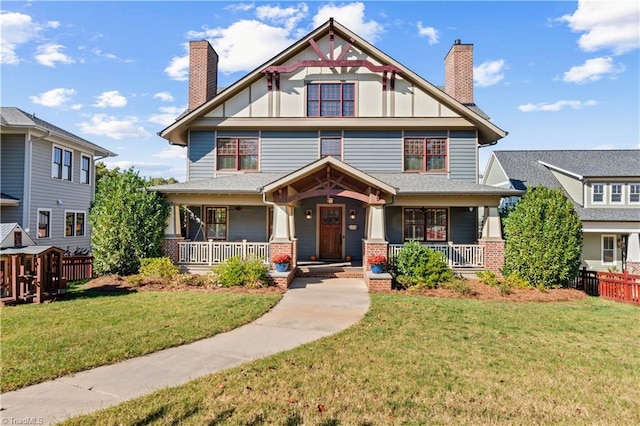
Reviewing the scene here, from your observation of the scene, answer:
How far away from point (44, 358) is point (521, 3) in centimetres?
1706

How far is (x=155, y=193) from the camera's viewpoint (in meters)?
12.9

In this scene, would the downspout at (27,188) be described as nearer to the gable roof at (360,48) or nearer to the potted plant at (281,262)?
the gable roof at (360,48)

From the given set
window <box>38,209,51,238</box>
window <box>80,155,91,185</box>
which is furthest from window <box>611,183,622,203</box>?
window <box>80,155,91,185</box>

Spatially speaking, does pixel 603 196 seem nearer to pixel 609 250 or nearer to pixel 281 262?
pixel 609 250

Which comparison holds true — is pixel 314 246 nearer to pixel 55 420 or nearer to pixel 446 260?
pixel 446 260

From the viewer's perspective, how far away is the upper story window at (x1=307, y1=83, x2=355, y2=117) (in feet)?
49.8

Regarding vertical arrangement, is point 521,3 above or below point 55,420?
above

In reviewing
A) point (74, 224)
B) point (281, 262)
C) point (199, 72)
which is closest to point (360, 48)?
point (199, 72)

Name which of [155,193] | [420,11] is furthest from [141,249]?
[420,11]

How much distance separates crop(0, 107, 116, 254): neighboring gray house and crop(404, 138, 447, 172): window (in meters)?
16.2

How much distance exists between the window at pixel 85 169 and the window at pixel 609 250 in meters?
30.6

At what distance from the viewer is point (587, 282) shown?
40.5ft

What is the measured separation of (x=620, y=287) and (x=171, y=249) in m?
15.4

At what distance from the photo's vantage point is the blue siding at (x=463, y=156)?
15.2 metres
